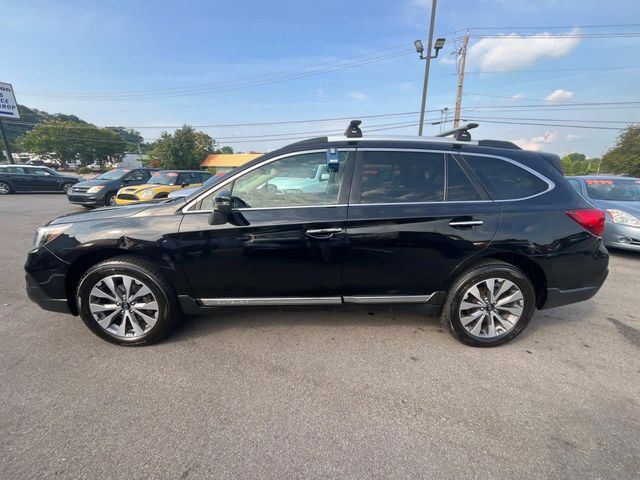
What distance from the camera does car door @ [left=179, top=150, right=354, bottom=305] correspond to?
8.03 ft

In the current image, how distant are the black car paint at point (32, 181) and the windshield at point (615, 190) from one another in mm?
21306

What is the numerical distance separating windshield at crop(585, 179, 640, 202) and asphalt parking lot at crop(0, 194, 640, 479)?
4198mm

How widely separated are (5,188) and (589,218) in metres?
21.3

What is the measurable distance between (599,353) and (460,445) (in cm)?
194

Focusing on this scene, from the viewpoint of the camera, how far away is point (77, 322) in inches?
119

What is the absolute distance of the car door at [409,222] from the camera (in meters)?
2.48

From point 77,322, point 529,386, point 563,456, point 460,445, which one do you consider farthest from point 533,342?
point 77,322

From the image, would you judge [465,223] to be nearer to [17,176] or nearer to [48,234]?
[48,234]

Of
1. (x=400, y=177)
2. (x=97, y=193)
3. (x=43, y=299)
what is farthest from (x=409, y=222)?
(x=97, y=193)

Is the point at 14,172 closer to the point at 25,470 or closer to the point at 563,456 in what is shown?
the point at 25,470

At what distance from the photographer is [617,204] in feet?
18.1

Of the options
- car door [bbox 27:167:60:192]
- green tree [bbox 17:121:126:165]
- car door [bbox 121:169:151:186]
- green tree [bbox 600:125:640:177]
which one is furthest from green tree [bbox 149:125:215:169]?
green tree [bbox 600:125:640:177]

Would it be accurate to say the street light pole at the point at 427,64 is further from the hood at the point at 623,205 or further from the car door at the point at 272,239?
the car door at the point at 272,239

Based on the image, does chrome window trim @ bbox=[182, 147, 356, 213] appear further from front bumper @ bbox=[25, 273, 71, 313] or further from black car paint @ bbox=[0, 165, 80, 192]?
black car paint @ bbox=[0, 165, 80, 192]
